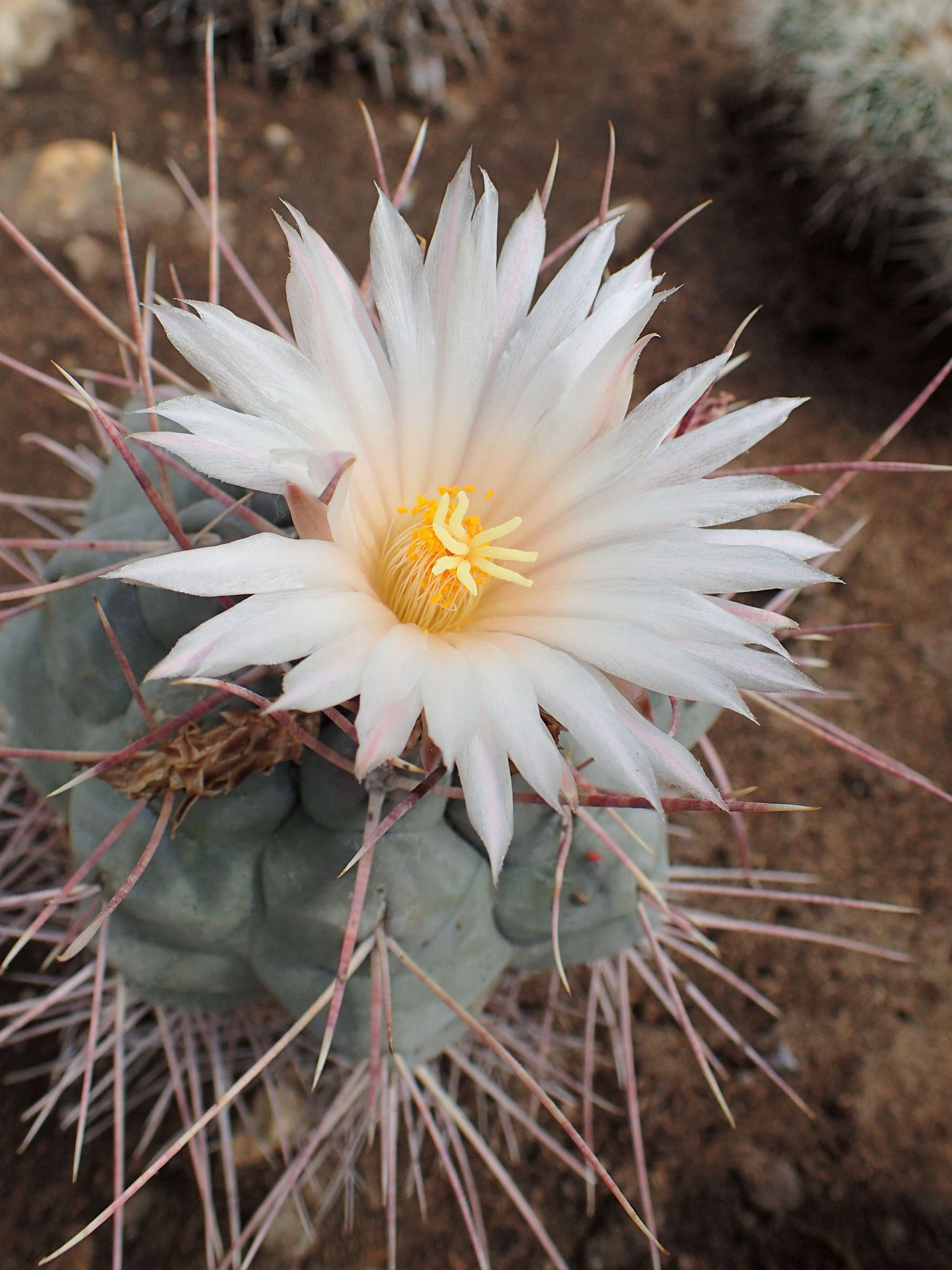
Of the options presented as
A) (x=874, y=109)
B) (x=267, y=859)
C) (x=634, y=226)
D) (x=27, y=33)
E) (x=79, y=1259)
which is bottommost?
(x=79, y=1259)

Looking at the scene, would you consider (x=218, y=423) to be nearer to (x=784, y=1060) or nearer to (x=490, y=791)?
(x=490, y=791)

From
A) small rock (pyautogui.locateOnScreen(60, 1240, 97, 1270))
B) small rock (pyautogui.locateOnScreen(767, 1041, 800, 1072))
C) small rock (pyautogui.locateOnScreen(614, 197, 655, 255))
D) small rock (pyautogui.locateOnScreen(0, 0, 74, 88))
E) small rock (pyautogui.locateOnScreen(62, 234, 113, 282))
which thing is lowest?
small rock (pyautogui.locateOnScreen(60, 1240, 97, 1270))

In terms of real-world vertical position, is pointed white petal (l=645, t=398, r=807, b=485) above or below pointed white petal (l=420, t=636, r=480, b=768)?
above

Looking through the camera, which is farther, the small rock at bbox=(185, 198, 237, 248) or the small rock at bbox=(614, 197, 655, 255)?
the small rock at bbox=(614, 197, 655, 255)

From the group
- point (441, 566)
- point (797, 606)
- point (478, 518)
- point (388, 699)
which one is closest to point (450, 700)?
point (388, 699)

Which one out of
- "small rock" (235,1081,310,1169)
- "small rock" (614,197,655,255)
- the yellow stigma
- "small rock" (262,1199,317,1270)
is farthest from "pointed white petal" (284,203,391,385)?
"small rock" (614,197,655,255)

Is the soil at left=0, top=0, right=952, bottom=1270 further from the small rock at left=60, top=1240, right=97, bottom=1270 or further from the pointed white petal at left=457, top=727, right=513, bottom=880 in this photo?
the pointed white petal at left=457, top=727, right=513, bottom=880

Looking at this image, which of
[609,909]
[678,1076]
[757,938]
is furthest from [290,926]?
[757,938]
